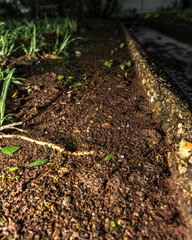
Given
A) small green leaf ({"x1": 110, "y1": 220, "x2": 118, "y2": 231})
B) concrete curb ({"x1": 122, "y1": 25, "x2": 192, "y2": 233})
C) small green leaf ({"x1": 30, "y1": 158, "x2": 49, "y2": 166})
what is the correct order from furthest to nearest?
small green leaf ({"x1": 30, "y1": 158, "x2": 49, "y2": 166}), concrete curb ({"x1": 122, "y1": 25, "x2": 192, "y2": 233}), small green leaf ({"x1": 110, "y1": 220, "x2": 118, "y2": 231})

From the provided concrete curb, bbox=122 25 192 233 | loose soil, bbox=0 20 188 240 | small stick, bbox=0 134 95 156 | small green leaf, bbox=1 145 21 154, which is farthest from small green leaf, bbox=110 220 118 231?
small green leaf, bbox=1 145 21 154

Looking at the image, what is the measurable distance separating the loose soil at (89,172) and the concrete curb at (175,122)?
0.14ft

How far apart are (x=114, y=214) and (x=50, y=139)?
0.61 meters

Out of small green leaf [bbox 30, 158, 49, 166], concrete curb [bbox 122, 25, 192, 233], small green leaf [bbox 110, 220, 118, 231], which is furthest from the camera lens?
small green leaf [bbox 30, 158, 49, 166]

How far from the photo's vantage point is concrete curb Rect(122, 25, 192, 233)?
889 mm

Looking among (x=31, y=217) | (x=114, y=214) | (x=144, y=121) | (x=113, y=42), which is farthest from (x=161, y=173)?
(x=113, y=42)

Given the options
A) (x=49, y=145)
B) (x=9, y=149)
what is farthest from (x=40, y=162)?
(x=9, y=149)

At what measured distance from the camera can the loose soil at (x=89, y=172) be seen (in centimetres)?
79

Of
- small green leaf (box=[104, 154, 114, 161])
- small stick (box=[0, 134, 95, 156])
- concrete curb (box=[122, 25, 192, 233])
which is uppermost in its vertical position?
concrete curb (box=[122, 25, 192, 233])

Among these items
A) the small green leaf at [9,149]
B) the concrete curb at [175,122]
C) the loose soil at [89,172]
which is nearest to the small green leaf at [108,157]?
the loose soil at [89,172]

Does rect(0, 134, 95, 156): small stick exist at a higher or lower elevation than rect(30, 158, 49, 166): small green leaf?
higher

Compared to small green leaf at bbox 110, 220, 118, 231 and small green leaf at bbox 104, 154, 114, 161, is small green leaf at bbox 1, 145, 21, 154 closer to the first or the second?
small green leaf at bbox 104, 154, 114, 161

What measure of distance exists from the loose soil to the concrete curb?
0.14ft

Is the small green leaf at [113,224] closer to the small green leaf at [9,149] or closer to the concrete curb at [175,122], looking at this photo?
the concrete curb at [175,122]
